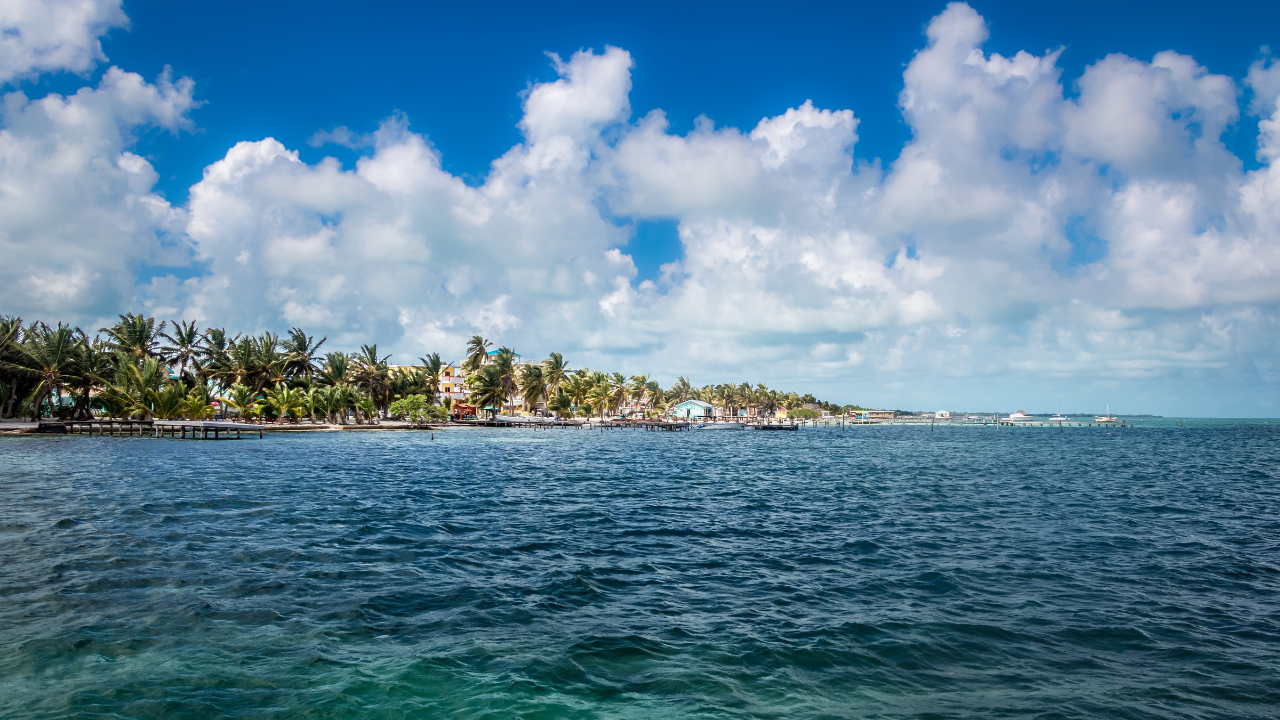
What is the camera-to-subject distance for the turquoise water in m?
8.65

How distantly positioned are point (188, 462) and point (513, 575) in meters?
39.4

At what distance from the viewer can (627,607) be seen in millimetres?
12609

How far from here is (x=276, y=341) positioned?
96.6m

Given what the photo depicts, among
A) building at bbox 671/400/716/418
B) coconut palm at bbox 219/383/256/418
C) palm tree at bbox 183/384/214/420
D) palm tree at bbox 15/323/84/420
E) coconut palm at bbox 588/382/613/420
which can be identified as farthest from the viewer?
building at bbox 671/400/716/418

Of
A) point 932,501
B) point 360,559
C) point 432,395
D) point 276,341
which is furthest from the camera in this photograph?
point 432,395

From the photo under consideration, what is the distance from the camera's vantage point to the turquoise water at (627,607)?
865cm

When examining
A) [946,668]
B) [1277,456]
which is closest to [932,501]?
[946,668]

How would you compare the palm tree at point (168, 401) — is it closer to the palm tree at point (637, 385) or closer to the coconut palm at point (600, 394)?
the coconut palm at point (600, 394)

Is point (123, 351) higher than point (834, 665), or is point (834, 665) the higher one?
point (123, 351)

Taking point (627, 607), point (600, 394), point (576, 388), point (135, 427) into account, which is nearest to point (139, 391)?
point (135, 427)

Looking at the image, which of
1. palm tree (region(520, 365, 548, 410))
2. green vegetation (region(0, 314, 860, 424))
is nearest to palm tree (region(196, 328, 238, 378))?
green vegetation (region(0, 314, 860, 424))

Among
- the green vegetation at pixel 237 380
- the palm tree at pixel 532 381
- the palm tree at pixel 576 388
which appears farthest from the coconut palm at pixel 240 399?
the palm tree at pixel 576 388

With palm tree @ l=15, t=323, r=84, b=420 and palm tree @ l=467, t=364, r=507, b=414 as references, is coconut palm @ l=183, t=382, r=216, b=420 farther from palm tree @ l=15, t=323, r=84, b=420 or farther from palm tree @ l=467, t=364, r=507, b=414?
palm tree @ l=467, t=364, r=507, b=414

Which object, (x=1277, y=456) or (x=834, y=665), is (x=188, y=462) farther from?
(x=1277, y=456)
